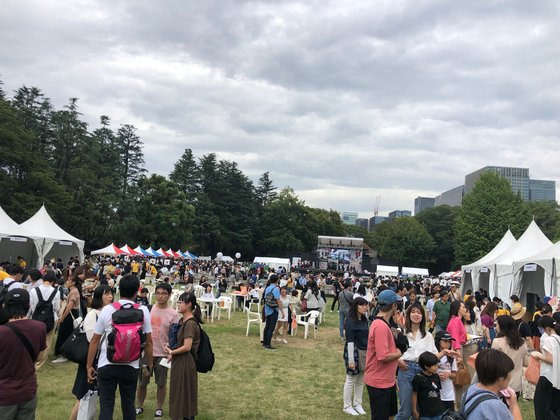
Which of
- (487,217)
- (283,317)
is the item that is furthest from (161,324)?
(487,217)

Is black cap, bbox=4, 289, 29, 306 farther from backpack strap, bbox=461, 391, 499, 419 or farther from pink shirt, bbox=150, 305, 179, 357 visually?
backpack strap, bbox=461, 391, 499, 419

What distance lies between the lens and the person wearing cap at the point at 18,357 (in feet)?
9.78

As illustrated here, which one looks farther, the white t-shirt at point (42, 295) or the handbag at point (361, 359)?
the white t-shirt at point (42, 295)

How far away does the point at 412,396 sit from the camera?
3869mm

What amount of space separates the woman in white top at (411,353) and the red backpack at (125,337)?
2431 millimetres

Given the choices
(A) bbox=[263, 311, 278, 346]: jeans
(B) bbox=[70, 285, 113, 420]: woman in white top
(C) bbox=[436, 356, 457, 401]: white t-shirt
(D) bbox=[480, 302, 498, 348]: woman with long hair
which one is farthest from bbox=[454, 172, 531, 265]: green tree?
(B) bbox=[70, 285, 113, 420]: woman in white top

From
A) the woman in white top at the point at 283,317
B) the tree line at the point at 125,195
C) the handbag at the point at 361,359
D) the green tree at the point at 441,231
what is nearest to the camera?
the handbag at the point at 361,359

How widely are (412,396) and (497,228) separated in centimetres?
4236

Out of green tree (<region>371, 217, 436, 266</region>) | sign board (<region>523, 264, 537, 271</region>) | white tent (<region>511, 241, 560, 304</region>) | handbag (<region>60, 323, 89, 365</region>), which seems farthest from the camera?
green tree (<region>371, 217, 436, 266</region>)

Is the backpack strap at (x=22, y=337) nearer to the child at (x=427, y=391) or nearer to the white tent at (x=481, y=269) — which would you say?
the child at (x=427, y=391)

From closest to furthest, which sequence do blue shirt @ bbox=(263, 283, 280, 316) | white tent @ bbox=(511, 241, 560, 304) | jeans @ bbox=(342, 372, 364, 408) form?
jeans @ bbox=(342, 372, 364, 408) < blue shirt @ bbox=(263, 283, 280, 316) < white tent @ bbox=(511, 241, 560, 304)

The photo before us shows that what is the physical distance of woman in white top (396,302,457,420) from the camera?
4.04 meters

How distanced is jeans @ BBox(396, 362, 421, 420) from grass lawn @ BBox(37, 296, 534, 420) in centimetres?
169

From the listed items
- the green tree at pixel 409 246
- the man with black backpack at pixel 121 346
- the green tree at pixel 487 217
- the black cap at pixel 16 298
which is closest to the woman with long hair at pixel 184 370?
the man with black backpack at pixel 121 346
